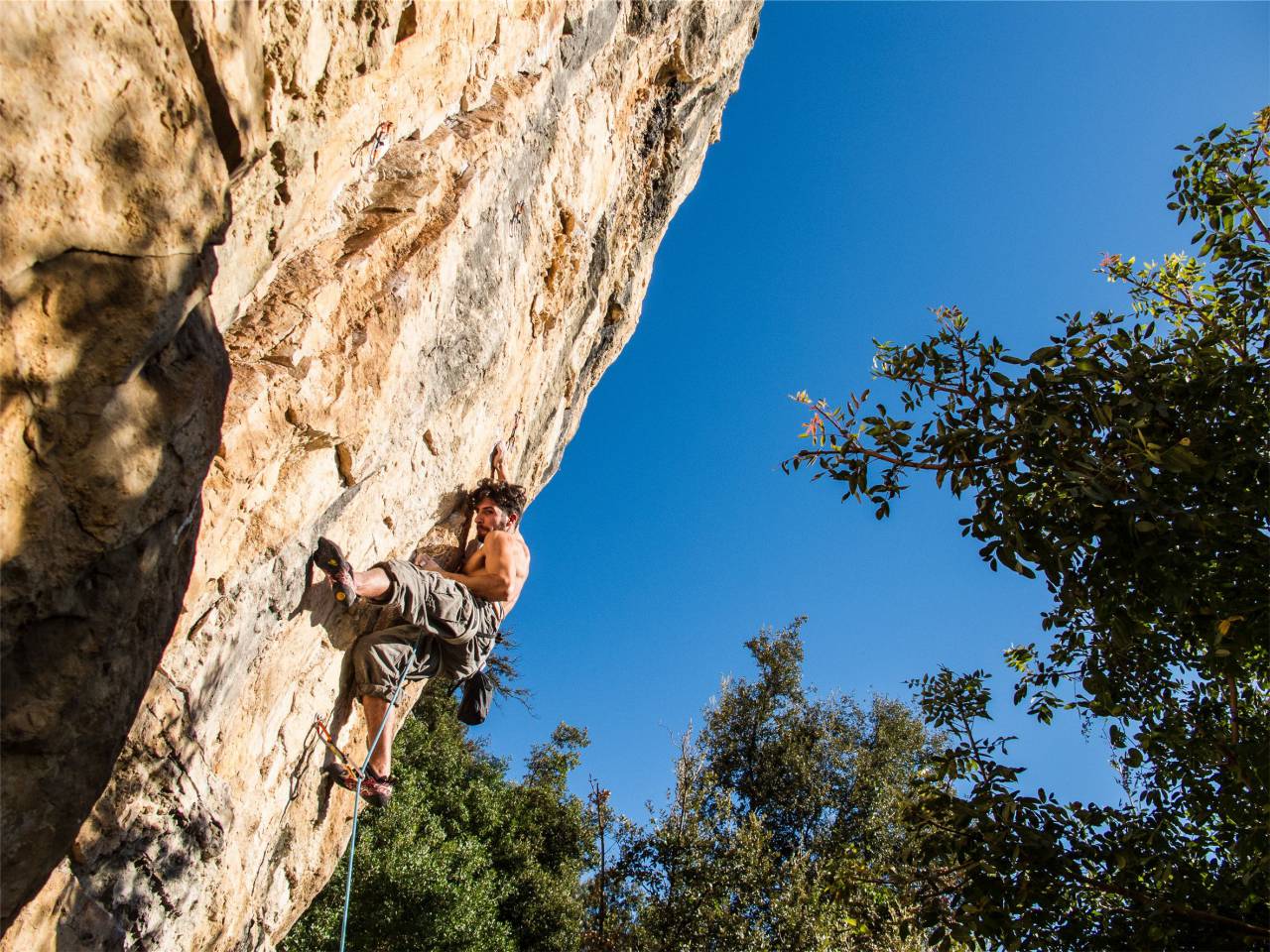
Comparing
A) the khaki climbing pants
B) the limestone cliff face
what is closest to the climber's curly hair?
the limestone cliff face

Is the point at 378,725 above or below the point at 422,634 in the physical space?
below

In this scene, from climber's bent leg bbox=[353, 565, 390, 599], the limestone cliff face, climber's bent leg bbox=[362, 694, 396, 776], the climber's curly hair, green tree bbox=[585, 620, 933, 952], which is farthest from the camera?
green tree bbox=[585, 620, 933, 952]

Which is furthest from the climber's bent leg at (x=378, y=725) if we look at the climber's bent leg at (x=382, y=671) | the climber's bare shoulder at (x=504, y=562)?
the climber's bare shoulder at (x=504, y=562)

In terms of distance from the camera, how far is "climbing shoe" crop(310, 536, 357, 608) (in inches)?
199

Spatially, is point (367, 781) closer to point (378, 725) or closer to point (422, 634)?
point (378, 725)

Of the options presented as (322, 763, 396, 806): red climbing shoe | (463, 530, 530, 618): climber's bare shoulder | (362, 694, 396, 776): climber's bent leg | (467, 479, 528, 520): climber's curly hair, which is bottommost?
(322, 763, 396, 806): red climbing shoe

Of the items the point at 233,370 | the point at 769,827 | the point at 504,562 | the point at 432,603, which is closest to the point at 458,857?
the point at 769,827

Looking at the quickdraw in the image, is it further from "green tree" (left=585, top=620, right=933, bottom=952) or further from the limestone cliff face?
"green tree" (left=585, top=620, right=933, bottom=952)

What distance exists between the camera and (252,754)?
16.3 ft

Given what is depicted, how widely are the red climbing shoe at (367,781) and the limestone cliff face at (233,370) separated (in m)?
0.13

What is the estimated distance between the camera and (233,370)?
424 cm

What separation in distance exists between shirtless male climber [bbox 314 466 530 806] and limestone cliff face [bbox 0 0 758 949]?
0.20 meters

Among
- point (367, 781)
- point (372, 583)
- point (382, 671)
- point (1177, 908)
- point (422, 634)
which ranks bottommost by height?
point (1177, 908)

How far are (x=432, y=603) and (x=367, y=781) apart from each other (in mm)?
1415
